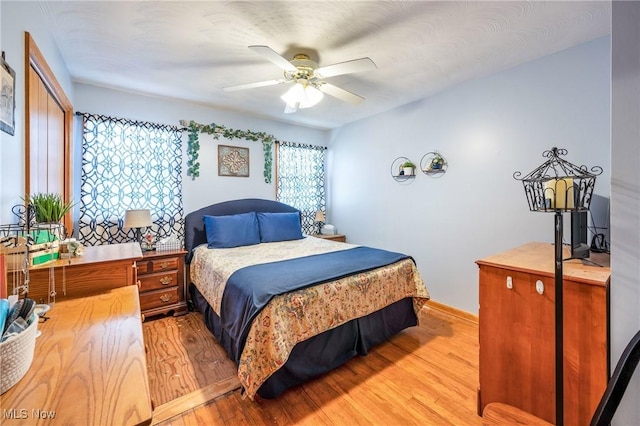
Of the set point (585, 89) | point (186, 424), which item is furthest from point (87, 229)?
point (585, 89)

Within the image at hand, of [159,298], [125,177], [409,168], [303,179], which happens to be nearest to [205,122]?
[125,177]

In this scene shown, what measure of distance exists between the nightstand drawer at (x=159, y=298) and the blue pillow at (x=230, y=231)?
63 centimetres

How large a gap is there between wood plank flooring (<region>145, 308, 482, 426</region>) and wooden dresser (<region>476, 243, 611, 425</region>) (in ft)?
0.94

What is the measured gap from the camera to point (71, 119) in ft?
8.70

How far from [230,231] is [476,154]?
2904mm

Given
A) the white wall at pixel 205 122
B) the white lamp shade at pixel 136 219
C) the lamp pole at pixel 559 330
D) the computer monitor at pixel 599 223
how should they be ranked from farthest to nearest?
1. the white wall at pixel 205 122
2. the white lamp shade at pixel 136 219
3. the computer monitor at pixel 599 223
4. the lamp pole at pixel 559 330

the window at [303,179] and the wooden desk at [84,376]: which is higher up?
the window at [303,179]

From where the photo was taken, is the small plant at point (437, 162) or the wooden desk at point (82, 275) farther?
the small plant at point (437, 162)

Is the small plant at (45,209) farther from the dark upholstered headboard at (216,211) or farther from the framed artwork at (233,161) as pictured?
the framed artwork at (233,161)

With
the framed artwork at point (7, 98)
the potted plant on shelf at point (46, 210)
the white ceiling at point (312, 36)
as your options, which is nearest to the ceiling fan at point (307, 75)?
the white ceiling at point (312, 36)

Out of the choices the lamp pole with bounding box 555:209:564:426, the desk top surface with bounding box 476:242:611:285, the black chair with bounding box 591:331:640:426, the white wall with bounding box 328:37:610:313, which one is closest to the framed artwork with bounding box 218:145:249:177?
the white wall with bounding box 328:37:610:313

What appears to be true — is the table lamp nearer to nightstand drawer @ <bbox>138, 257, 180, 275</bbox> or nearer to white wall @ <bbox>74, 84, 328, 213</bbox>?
nightstand drawer @ <bbox>138, 257, 180, 275</bbox>

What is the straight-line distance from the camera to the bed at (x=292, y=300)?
174cm

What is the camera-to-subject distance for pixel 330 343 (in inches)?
82.7
